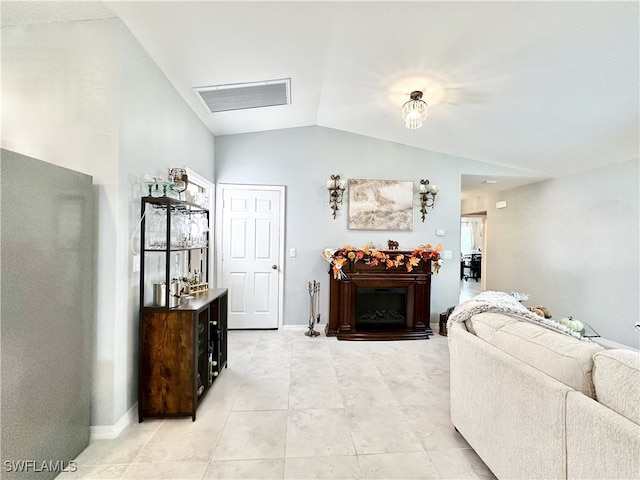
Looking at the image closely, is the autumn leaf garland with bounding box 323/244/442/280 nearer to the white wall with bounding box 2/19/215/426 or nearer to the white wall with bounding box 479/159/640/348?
the white wall with bounding box 479/159/640/348

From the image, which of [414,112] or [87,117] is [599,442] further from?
[87,117]

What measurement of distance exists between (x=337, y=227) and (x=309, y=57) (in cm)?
217

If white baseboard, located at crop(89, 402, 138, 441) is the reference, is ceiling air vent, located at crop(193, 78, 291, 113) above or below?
above

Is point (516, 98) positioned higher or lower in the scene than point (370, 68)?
lower

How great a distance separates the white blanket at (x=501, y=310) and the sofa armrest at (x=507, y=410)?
13cm

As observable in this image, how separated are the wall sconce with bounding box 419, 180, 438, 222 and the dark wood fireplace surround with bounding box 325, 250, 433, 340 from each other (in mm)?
820

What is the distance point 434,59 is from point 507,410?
246 cm

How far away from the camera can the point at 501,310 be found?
68.1 inches

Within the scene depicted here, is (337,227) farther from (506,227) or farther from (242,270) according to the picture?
(506,227)

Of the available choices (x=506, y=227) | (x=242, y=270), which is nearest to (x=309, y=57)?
(x=242, y=270)

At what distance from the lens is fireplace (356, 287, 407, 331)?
3.88m

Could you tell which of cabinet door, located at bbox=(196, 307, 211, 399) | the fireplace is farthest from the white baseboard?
the fireplace

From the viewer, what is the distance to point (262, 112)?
334 cm

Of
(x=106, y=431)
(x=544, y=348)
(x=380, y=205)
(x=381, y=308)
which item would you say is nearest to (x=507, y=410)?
(x=544, y=348)
